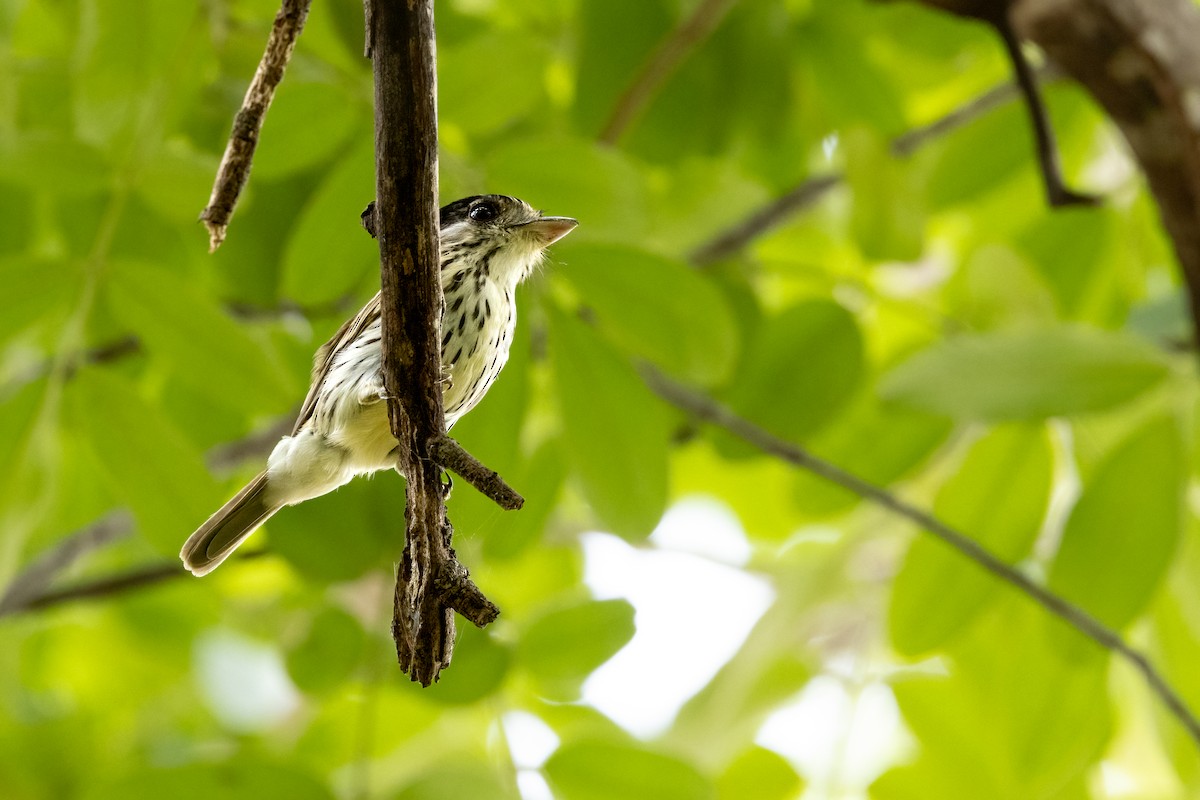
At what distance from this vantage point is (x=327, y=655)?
9.82 feet

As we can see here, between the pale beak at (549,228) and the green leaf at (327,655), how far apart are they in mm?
1358

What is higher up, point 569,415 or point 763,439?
point 569,415

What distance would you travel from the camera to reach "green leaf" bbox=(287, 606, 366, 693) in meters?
2.99

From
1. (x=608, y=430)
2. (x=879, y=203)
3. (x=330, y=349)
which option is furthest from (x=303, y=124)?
(x=879, y=203)

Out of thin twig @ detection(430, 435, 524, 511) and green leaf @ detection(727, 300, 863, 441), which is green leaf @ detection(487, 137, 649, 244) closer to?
green leaf @ detection(727, 300, 863, 441)

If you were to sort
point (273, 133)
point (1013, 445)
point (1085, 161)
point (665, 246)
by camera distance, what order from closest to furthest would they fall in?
1. point (273, 133)
2. point (1013, 445)
3. point (665, 246)
4. point (1085, 161)

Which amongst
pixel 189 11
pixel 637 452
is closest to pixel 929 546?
pixel 637 452

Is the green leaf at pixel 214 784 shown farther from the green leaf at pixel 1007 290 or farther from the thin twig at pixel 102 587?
the green leaf at pixel 1007 290

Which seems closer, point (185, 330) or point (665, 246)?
point (185, 330)

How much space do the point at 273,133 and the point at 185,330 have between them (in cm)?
46

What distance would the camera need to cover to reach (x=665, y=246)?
3.61 m

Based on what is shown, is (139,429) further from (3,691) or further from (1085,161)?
(1085,161)

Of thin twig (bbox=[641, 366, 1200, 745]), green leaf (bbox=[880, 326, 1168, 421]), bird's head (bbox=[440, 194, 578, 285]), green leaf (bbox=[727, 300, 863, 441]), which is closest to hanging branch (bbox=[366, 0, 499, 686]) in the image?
bird's head (bbox=[440, 194, 578, 285])

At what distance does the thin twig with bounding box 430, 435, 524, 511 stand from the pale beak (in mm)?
685
